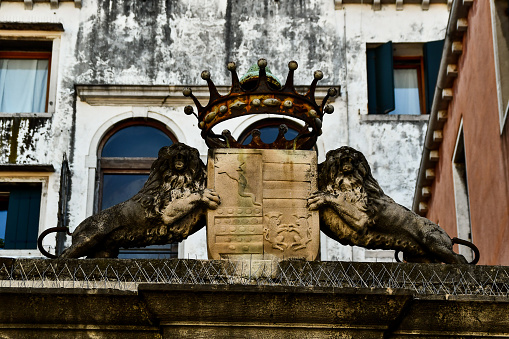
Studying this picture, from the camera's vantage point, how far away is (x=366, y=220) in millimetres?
14422

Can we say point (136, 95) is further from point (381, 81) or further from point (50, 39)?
point (381, 81)

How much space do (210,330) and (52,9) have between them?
18365 millimetres

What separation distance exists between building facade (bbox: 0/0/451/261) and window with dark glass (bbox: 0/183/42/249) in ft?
0.09

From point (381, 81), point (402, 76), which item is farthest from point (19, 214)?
point (402, 76)

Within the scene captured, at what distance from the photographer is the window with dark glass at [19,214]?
1082 inches

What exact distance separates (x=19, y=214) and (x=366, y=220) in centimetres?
1451

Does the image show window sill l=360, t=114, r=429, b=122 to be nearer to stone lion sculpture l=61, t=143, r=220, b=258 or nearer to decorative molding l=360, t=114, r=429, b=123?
decorative molding l=360, t=114, r=429, b=123

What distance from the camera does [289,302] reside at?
1248 centimetres

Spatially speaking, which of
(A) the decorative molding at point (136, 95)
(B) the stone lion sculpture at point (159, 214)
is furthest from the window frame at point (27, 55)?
(B) the stone lion sculpture at point (159, 214)

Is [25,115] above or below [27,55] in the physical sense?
below

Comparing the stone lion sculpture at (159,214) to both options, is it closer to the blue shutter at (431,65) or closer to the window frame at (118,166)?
the window frame at (118,166)

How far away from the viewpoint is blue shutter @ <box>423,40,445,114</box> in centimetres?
2867

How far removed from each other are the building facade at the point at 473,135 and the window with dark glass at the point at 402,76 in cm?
391

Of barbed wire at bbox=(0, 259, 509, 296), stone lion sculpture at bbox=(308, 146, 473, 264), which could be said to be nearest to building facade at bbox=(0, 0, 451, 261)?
stone lion sculpture at bbox=(308, 146, 473, 264)
